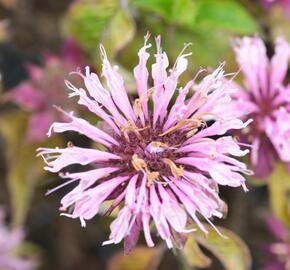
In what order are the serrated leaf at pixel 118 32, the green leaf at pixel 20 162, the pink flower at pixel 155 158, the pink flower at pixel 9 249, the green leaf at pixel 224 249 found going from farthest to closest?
the pink flower at pixel 9 249
the green leaf at pixel 20 162
the serrated leaf at pixel 118 32
the green leaf at pixel 224 249
the pink flower at pixel 155 158

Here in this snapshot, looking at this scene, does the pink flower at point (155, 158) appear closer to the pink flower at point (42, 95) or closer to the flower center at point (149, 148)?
the flower center at point (149, 148)

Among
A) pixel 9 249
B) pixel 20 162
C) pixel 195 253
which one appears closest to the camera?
pixel 195 253

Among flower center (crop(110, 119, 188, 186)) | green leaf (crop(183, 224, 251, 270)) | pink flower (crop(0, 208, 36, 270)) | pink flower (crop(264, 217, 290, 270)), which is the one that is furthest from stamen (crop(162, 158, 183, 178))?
pink flower (crop(0, 208, 36, 270))

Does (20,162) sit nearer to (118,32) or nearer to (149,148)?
(118,32)

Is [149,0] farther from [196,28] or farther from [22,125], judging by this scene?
[22,125]

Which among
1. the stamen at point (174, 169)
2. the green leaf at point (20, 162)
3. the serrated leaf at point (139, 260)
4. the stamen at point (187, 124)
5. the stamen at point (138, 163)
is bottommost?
the serrated leaf at point (139, 260)

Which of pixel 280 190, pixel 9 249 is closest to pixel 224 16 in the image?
pixel 280 190

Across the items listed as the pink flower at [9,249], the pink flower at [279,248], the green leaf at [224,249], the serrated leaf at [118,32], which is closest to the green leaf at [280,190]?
the pink flower at [279,248]
